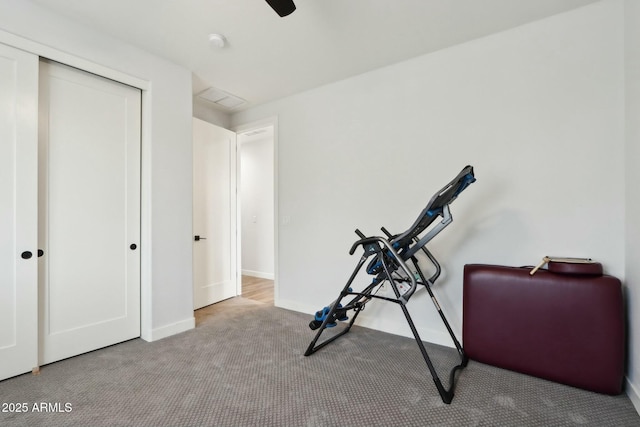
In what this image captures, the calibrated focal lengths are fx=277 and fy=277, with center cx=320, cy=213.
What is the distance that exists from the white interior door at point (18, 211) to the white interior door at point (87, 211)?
0.11 meters

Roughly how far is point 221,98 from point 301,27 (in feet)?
5.75

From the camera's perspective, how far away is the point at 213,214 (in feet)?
12.2

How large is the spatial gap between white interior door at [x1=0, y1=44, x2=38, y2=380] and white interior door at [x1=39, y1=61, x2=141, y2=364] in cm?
11

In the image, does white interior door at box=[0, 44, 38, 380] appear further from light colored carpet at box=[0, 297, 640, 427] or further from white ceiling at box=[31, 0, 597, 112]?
white ceiling at box=[31, 0, 597, 112]

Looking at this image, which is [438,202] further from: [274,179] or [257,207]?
[257,207]

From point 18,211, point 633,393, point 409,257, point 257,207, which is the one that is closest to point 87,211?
point 18,211

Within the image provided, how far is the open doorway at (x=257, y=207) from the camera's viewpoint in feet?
17.6

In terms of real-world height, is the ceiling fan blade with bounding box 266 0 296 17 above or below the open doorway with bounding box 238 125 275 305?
above

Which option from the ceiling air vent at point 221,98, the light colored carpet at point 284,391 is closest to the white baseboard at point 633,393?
the light colored carpet at point 284,391

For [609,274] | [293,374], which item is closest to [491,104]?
[609,274]

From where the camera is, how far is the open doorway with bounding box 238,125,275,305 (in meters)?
5.36

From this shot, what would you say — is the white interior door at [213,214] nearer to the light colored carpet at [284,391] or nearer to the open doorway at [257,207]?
the light colored carpet at [284,391]

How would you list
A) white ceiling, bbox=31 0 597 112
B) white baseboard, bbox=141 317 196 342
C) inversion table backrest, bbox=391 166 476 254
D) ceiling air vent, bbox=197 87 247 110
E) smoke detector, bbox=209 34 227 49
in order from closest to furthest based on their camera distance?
inversion table backrest, bbox=391 166 476 254 < white ceiling, bbox=31 0 597 112 < smoke detector, bbox=209 34 227 49 < white baseboard, bbox=141 317 196 342 < ceiling air vent, bbox=197 87 247 110

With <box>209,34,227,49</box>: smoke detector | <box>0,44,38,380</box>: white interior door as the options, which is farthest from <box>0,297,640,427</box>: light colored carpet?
<box>209,34,227,49</box>: smoke detector
